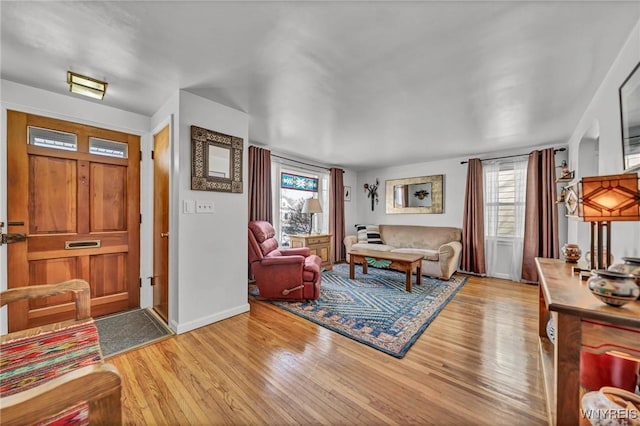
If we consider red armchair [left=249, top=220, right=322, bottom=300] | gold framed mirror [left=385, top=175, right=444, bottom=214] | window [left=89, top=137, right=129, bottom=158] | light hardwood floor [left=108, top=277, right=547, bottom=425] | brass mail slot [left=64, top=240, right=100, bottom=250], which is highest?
window [left=89, top=137, right=129, bottom=158]

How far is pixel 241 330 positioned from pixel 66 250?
1.81 m

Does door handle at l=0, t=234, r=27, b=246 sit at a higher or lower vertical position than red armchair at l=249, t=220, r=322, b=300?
higher

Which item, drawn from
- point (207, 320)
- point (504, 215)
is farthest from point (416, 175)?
point (207, 320)

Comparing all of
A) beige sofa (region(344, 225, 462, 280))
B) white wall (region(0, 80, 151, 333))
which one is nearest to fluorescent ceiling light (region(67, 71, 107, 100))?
white wall (region(0, 80, 151, 333))

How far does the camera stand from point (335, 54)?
171 cm

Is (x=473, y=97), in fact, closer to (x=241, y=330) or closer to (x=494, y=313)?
(x=494, y=313)

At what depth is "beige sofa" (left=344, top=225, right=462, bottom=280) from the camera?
409 cm

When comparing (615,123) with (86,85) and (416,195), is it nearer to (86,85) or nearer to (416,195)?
(416,195)

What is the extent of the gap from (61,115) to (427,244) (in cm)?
536

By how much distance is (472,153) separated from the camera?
4.39 m

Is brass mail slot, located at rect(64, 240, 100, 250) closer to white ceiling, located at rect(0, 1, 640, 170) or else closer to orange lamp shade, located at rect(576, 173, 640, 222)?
white ceiling, located at rect(0, 1, 640, 170)

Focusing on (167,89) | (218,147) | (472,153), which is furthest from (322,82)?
(472,153)

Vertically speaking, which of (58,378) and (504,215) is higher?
(504,215)

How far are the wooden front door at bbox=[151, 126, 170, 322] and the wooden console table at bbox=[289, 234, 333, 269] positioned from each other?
2.13 m
